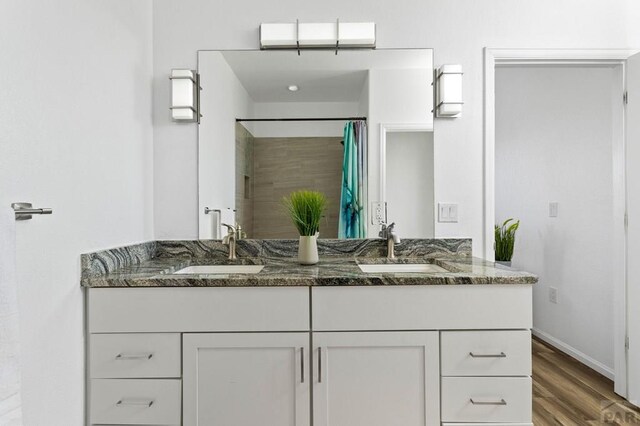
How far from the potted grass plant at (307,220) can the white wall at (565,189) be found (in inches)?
62.5

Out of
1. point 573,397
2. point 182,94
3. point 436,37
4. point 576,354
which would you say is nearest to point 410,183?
point 436,37

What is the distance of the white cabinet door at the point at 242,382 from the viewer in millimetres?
1502

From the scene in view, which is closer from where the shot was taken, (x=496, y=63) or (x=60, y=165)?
(x=60, y=165)

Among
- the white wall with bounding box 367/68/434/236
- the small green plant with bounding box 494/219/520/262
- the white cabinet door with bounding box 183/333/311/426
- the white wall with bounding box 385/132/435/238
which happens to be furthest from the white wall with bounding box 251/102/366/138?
the small green plant with bounding box 494/219/520/262

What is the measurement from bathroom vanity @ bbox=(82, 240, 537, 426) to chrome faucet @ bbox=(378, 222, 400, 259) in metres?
0.54

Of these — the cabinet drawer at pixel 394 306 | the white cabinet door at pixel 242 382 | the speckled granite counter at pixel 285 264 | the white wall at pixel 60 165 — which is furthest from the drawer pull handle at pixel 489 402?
the white wall at pixel 60 165

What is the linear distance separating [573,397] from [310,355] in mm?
1810

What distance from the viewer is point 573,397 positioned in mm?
2383

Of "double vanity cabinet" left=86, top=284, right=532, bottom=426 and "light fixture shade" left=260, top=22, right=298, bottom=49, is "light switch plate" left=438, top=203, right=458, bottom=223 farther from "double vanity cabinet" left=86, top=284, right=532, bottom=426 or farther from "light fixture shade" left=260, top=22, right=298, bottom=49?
"light fixture shade" left=260, top=22, right=298, bottom=49

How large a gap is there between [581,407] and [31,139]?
9.22 ft

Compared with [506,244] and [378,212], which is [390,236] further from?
[506,244]

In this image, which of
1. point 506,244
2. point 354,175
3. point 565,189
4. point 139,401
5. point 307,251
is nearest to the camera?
point 139,401

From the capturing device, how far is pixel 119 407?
1.51 meters

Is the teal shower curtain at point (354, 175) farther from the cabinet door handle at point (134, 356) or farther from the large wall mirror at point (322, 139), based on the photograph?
the cabinet door handle at point (134, 356)
